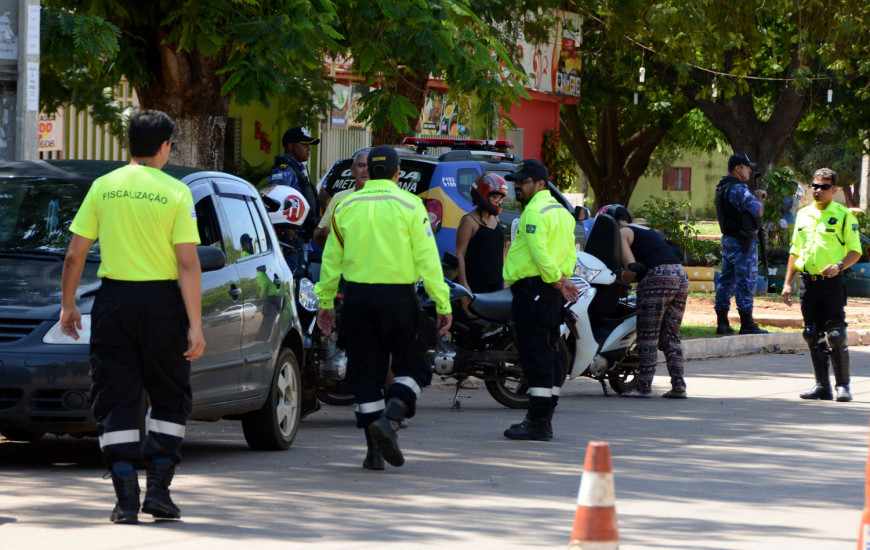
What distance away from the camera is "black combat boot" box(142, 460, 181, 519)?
20.6 feet

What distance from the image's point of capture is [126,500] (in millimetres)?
6238

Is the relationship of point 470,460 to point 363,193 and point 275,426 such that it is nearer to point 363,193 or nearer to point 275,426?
A: point 275,426

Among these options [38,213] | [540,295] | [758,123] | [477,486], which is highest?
[758,123]

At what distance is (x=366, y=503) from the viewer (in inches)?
275

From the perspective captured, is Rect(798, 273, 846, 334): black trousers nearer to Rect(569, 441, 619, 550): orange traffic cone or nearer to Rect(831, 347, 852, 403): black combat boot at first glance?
Rect(831, 347, 852, 403): black combat boot

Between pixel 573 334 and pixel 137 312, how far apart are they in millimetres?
6144

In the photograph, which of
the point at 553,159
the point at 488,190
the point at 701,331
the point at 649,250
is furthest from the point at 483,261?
the point at 553,159

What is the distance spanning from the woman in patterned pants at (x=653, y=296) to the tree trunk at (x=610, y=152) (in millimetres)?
24861

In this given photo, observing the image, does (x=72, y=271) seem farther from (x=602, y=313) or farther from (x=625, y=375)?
(x=625, y=375)

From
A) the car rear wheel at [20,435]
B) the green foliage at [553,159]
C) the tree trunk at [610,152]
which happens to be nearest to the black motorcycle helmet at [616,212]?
the car rear wheel at [20,435]

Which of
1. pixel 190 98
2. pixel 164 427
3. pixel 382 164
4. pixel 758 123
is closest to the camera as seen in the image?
pixel 164 427

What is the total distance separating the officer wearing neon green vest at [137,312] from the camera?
6.21m

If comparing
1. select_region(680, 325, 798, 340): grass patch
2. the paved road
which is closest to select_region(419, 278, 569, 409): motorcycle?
the paved road

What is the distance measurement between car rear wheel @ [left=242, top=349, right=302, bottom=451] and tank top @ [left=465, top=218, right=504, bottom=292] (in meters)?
3.10
